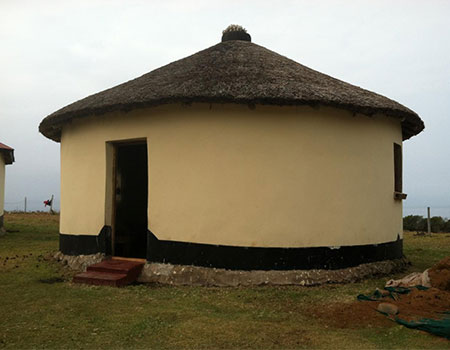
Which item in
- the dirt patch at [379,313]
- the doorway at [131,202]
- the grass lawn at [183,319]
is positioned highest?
the doorway at [131,202]

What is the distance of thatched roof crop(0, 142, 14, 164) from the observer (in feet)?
53.2

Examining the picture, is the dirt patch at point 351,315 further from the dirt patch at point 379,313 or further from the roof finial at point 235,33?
the roof finial at point 235,33

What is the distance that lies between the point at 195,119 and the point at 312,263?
121 inches

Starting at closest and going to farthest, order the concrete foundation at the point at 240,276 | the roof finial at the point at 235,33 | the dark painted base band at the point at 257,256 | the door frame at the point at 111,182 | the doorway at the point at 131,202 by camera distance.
→ the concrete foundation at the point at 240,276
the dark painted base band at the point at 257,256
the door frame at the point at 111,182
the doorway at the point at 131,202
the roof finial at the point at 235,33

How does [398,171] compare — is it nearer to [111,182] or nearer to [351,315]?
[351,315]

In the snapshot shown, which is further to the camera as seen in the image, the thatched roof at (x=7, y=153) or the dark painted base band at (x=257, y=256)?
Answer: the thatched roof at (x=7, y=153)

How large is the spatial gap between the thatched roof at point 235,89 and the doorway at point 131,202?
4.58 ft

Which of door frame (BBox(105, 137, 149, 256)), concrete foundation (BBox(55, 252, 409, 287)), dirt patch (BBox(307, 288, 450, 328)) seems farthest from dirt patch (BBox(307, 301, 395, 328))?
door frame (BBox(105, 137, 149, 256))

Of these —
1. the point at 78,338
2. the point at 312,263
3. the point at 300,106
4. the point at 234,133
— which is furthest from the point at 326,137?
the point at 78,338

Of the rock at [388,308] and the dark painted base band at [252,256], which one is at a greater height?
the dark painted base band at [252,256]

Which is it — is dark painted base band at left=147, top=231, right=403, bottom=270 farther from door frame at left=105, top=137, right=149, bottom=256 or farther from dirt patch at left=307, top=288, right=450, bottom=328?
dirt patch at left=307, top=288, right=450, bottom=328

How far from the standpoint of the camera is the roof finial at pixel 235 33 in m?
10.9

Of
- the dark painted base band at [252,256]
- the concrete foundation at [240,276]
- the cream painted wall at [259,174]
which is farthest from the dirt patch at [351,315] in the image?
the cream painted wall at [259,174]

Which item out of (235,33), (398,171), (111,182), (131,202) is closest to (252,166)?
(111,182)
